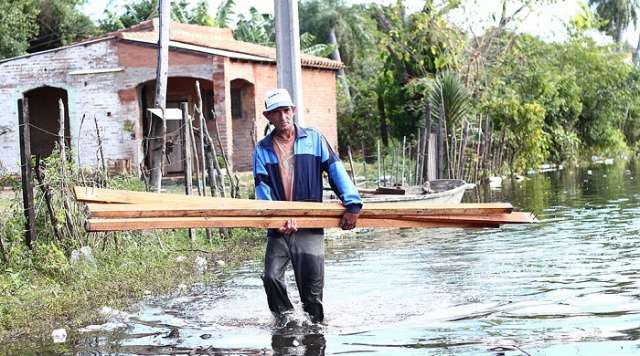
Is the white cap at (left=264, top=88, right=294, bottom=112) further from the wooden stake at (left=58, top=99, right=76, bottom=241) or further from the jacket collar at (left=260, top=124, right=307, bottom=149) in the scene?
the wooden stake at (left=58, top=99, right=76, bottom=241)

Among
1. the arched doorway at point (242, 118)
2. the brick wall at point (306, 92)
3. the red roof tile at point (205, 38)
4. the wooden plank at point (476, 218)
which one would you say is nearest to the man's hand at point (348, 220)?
the wooden plank at point (476, 218)

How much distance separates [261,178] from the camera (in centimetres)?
812

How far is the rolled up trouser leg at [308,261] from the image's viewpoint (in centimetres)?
816

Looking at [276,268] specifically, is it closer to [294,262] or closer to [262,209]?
[294,262]

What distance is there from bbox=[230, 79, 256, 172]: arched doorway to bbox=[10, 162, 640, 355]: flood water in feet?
46.5

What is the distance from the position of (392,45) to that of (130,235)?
21.9 m

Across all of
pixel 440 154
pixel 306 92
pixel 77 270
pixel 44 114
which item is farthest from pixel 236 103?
pixel 77 270

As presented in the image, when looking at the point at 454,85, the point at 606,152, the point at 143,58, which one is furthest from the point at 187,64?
the point at 606,152

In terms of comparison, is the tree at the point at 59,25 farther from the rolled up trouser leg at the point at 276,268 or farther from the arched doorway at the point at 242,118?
the rolled up trouser leg at the point at 276,268

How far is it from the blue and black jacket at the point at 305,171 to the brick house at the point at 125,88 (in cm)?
1808

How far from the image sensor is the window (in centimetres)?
3019

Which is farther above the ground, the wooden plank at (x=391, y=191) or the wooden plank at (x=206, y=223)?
the wooden plank at (x=206, y=223)

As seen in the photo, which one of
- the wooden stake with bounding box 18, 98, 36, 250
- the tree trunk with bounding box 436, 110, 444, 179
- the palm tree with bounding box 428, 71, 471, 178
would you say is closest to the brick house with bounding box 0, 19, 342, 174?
the palm tree with bounding box 428, 71, 471, 178

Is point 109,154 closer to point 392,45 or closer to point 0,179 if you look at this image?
point 392,45
